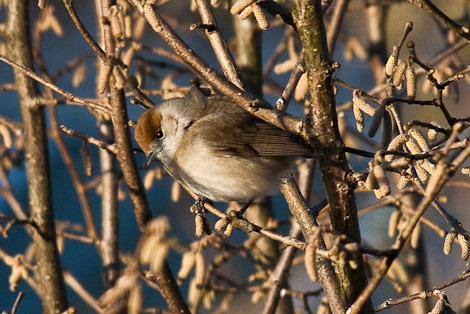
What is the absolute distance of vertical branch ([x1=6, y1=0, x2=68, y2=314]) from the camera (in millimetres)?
2740

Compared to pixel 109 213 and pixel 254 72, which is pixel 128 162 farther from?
pixel 254 72

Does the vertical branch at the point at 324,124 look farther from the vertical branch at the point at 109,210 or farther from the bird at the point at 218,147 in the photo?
the vertical branch at the point at 109,210

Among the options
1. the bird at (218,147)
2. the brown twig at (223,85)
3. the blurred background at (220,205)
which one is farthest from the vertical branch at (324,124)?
the blurred background at (220,205)

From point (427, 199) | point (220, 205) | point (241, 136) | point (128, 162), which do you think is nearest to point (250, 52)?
point (241, 136)

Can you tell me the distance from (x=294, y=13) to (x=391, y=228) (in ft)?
5.41

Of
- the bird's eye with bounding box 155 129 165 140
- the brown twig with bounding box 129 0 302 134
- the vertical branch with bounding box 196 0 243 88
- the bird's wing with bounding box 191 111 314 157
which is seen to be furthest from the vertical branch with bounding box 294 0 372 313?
the bird's eye with bounding box 155 129 165 140

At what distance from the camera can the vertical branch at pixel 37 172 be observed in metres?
2.74

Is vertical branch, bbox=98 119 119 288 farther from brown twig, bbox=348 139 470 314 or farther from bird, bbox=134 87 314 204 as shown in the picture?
brown twig, bbox=348 139 470 314

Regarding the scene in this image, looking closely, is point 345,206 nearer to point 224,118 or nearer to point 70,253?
point 224,118

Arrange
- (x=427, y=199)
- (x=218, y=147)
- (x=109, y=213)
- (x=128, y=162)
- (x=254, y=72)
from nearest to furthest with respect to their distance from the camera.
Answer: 1. (x=427, y=199)
2. (x=128, y=162)
3. (x=218, y=147)
4. (x=109, y=213)
5. (x=254, y=72)

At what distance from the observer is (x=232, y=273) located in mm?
6070

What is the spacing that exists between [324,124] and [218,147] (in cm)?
161

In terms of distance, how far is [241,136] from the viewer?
331 centimetres

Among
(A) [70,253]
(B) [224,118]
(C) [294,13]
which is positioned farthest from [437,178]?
(A) [70,253]
